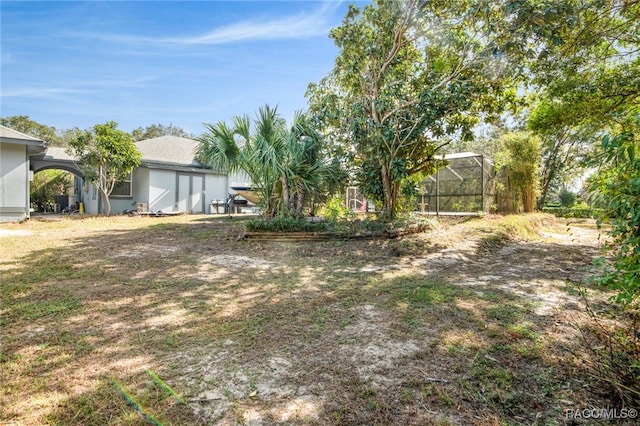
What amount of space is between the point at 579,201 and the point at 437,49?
706 centimetres

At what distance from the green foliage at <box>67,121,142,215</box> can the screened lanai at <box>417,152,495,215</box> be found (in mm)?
12435

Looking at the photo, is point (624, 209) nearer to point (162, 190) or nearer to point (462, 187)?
point (462, 187)

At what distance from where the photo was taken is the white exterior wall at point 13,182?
10.6m

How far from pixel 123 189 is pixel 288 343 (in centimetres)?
1670

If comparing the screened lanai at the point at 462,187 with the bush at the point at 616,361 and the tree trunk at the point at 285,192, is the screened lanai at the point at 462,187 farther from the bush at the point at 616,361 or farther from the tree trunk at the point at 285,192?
the bush at the point at 616,361

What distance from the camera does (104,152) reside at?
41.1 feet

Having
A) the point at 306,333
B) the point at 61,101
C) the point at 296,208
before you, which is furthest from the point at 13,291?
the point at 61,101

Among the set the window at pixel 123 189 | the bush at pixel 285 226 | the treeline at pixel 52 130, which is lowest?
the bush at pixel 285 226

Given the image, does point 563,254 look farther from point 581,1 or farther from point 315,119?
point 315,119

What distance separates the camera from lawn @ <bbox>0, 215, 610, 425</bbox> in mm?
1742

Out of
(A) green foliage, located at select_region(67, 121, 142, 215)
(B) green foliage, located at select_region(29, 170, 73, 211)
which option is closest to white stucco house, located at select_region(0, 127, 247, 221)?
(A) green foliage, located at select_region(67, 121, 142, 215)

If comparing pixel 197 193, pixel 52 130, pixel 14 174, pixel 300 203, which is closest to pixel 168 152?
pixel 197 193

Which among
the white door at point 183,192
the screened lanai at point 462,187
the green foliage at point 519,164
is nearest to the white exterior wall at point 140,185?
the white door at point 183,192

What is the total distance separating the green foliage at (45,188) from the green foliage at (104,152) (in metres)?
10.9
